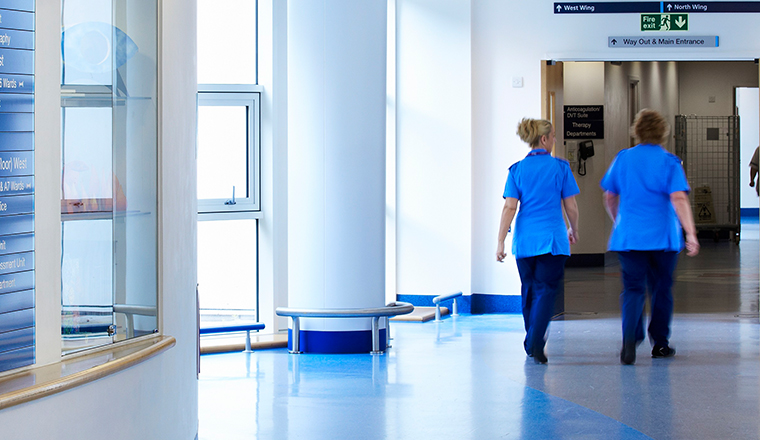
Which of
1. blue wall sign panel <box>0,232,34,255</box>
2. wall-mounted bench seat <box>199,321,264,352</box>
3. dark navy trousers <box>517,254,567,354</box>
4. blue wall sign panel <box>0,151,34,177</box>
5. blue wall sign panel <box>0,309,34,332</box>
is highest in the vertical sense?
blue wall sign panel <box>0,151,34,177</box>

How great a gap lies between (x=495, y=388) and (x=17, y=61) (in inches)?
128

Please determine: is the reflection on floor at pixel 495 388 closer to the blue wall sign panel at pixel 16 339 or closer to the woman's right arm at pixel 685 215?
the woman's right arm at pixel 685 215

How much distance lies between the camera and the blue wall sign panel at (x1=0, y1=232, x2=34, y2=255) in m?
2.20

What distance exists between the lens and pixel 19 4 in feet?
7.41

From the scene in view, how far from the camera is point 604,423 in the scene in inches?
155

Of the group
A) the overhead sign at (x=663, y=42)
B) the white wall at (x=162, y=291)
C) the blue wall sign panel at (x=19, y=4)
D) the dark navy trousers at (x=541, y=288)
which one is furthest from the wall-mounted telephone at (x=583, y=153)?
the blue wall sign panel at (x=19, y=4)

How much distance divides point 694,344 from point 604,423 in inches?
99.3

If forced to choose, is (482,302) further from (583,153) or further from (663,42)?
(583,153)

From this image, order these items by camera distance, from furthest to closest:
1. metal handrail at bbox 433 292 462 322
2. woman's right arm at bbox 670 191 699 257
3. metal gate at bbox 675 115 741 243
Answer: metal gate at bbox 675 115 741 243, metal handrail at bbox 433 292 462 322, woman's right arm at bbox 670 191 699 257

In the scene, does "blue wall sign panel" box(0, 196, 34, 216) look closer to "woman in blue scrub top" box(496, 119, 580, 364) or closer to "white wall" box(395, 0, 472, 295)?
"woman in blue scrub top" box(496, 119, 580, 364)

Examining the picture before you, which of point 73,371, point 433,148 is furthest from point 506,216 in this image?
point 73,371

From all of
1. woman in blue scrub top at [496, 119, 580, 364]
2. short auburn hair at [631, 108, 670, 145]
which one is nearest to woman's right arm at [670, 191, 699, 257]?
short auburn hair at [631, 108, 670, 145]

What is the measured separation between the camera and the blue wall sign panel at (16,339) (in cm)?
218

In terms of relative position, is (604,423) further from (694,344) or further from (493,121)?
(493,121)
